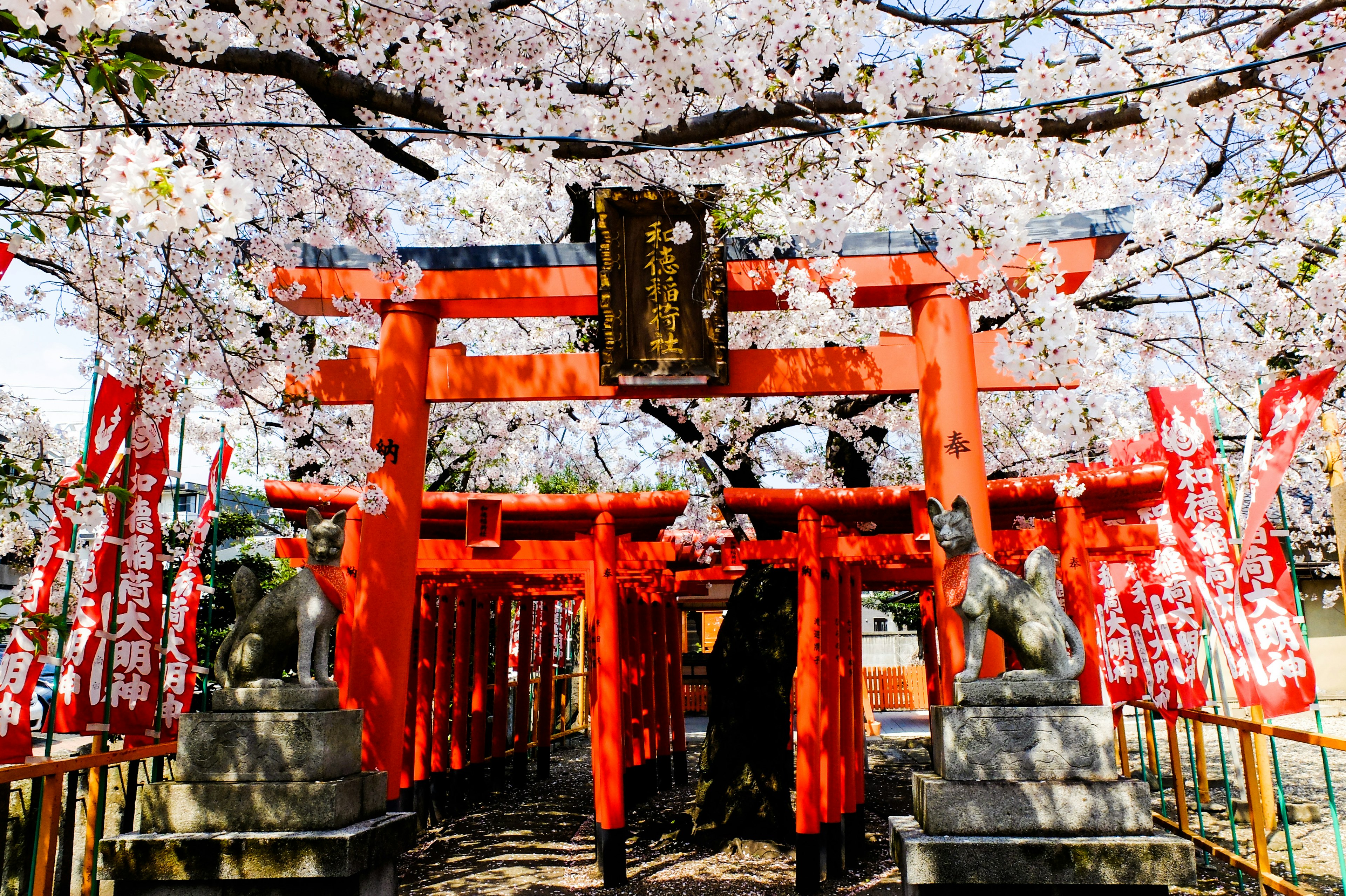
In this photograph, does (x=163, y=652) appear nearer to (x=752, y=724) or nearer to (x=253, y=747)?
(x=253, y=747)

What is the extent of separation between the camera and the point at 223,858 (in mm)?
4590

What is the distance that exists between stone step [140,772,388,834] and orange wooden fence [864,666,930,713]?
22799 millimetres

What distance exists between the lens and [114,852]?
15.1ft

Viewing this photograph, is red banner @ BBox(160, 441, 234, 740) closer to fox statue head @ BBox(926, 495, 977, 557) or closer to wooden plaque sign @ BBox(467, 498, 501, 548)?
wooden plaque sign @ BBox(467, 498, 501, 548)

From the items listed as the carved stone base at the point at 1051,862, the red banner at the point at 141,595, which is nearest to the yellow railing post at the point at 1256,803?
the carved stone base at the point at 1051,862

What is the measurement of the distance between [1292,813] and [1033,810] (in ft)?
22.4

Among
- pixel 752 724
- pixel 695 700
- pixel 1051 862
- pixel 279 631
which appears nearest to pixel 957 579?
pixel 1051 862

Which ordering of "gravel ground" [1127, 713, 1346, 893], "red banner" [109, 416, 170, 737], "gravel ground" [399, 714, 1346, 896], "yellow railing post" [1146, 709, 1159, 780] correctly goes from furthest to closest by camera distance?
1. "yellow railing post" [1146, 709, 1159, 780]
2. "gravel ground" [399, 714, 1346, 896]
3. "gravel ground" [1127, 713, 1346, 893]
4. "red banner" [109, 416, 170, 737]

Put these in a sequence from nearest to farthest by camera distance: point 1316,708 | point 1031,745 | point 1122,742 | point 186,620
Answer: point 1031,745
point 1316,708
point 186,620
point 1122,742

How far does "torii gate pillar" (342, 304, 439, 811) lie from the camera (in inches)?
256

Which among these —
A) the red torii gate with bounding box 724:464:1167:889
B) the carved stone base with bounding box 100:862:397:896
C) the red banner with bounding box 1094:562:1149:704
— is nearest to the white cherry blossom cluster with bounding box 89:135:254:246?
the carved stone base with bounding box 100:862:397:896

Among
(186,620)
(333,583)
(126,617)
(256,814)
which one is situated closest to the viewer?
(256,814)

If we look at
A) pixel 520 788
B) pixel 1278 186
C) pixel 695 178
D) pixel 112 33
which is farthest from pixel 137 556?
pixel 520 788

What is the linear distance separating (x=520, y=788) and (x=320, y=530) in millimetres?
9781
